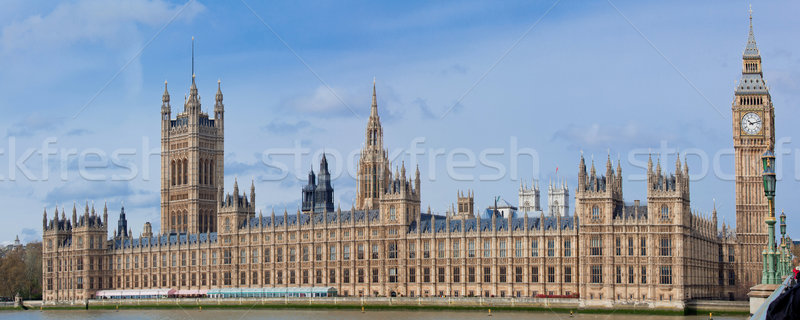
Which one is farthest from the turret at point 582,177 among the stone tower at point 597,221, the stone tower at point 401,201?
the stone tower at point 401,201

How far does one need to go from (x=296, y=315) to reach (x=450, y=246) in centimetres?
1891

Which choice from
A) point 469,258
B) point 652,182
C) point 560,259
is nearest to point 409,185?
point 469,258

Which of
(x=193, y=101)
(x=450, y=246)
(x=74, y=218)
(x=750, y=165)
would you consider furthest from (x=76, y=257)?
(x=750, y=165)

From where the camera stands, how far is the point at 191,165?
15800cm

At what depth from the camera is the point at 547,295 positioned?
102750mm

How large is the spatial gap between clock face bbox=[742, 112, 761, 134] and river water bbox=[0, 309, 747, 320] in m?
32.0

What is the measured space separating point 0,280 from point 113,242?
18265 mm

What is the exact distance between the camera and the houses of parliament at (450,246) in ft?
322

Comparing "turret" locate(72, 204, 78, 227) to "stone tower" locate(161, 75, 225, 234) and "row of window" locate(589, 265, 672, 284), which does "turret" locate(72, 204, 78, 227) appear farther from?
"row of window" locate(589, 265, 672, 284)

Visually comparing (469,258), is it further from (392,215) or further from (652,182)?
(652,182)

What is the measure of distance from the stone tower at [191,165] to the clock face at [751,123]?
78.7m

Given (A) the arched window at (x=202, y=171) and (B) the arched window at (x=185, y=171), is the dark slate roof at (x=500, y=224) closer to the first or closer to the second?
(A) the arched window at (x=202, y=171)

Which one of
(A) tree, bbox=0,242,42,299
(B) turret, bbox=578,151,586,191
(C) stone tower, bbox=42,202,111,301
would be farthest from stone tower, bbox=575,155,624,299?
(A) tree, bbox=0,242,42,299

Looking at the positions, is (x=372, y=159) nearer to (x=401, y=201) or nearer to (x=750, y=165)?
(x=401, y=201)
